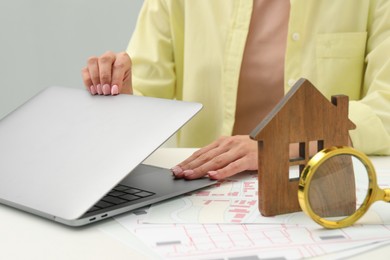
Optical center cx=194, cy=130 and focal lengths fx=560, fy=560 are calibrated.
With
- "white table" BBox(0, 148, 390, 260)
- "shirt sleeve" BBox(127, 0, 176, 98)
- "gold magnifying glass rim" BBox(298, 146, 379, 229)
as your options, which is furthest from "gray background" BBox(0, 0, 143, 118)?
"gold magnifying glass rim" BBox(298, 146, 379, 229)

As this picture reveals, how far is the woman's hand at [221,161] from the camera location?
792 millimetres

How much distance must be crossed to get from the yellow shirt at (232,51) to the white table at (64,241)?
645mm

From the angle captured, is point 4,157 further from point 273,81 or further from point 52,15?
point 52,15

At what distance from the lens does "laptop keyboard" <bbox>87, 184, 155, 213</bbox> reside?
0.66 m

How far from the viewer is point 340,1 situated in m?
1.21

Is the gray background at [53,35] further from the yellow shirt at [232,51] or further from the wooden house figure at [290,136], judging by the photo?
the wooden house figure at [290,136]

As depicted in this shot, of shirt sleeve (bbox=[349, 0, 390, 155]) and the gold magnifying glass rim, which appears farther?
shirt sleeve (bbox=[349, 0, 390, 155])

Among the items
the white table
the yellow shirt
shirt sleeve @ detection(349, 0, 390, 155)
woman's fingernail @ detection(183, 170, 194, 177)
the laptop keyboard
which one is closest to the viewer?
the white table

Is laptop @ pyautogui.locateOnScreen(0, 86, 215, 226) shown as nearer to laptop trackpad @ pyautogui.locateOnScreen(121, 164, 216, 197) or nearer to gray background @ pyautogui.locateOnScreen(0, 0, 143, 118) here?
laptop trackpad @ pyautogui.locateOnScreen(121, 164, 216, 197)

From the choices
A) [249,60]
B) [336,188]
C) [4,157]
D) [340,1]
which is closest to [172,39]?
[249,60]

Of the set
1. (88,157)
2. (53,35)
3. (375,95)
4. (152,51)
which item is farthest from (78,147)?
(53,35)

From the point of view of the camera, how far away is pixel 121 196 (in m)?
0.69

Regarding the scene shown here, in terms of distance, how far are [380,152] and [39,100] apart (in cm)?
58

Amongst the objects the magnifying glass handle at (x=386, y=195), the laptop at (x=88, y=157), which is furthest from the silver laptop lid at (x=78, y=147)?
the magnifying glass handle at (x=386, y=195)
